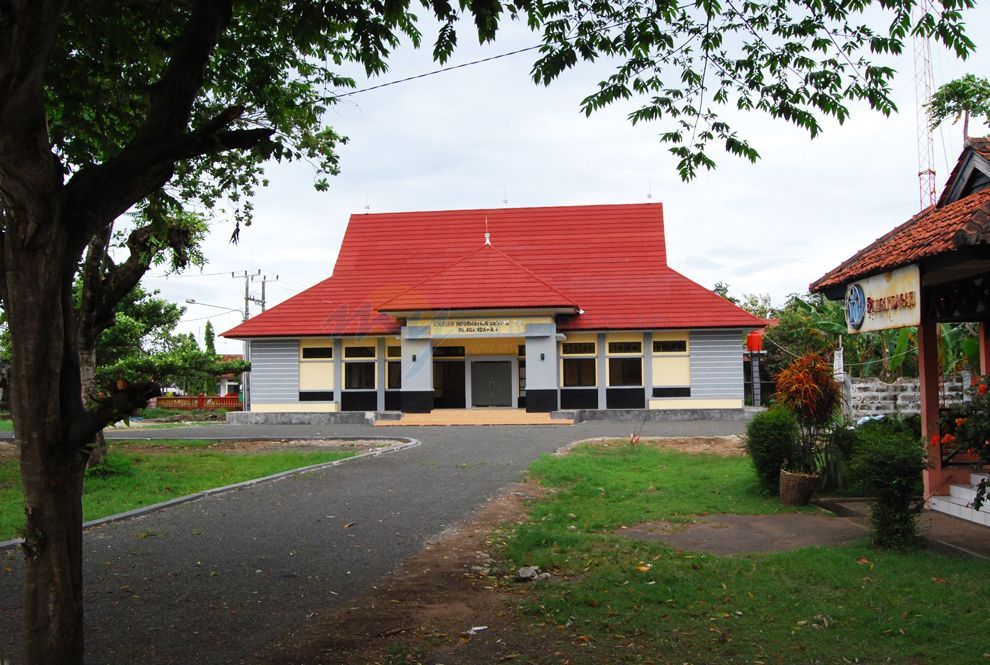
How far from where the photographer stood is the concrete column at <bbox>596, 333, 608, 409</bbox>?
27.8m

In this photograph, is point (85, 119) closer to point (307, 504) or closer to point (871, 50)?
point (307, 504)

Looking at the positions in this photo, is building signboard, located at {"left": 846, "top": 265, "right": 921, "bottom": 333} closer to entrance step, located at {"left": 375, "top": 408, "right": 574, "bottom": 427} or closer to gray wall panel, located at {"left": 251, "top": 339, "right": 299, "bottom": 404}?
entrance step, located at {"left": 375, "top": 408, "right": 574, "bottom": 427}

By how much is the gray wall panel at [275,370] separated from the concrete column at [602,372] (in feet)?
34.2

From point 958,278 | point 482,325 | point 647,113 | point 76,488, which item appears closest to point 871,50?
point 647,113

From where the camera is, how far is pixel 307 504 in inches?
406

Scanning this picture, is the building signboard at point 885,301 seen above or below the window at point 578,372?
above

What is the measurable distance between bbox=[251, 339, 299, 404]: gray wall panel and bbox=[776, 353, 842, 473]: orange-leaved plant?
67.2 ft

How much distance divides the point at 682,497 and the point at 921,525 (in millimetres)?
2940

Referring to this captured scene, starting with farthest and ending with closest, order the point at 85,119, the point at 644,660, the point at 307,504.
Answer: the point at 307,504, the point at 85,119, the point at 644,660

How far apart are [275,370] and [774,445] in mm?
21237

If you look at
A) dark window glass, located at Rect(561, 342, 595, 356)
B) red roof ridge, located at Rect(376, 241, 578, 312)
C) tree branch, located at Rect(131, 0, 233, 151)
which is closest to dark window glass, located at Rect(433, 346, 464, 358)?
red roof ridge, located at Rect(376, 241, 578, 312)

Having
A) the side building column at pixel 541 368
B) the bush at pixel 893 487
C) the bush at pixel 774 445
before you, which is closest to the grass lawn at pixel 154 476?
the bush at pixel 774 445

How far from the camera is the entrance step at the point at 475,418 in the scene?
25375mm

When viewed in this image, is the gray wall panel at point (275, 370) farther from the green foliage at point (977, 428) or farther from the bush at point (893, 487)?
the green foliage at point (977, 428)
